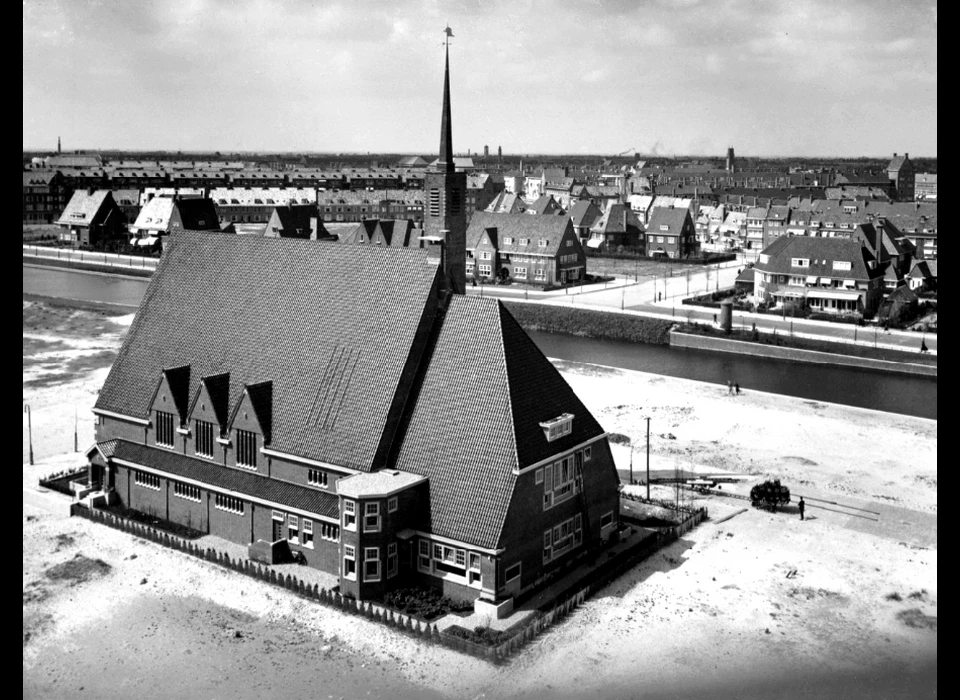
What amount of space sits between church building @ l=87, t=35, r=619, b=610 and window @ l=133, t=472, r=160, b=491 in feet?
0.19

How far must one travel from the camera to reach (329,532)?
3316 centimetres

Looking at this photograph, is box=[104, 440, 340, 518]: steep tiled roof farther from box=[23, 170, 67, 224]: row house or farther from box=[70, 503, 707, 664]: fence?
box=[23, 170, 67, 224]: row house

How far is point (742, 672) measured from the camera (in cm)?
2675

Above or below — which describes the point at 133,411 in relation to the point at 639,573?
above

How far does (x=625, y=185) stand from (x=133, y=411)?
Answer: 166m

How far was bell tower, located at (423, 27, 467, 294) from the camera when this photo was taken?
1455 inches

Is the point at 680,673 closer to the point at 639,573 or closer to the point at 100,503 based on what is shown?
the point at 639,573

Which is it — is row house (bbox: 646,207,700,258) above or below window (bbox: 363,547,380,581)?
above

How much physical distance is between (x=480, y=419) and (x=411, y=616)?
6.64 meters

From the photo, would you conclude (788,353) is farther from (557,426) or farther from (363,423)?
(363,423)

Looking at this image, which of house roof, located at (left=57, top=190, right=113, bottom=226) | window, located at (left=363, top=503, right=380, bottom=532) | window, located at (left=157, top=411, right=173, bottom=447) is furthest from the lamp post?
house roof, located at (left=57, top=190, right=113, bottom=226)

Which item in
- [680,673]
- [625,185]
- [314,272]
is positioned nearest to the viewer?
[680,673]

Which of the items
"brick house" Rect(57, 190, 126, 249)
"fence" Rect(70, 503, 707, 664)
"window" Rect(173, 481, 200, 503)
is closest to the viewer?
"fence" Rect(70, 503, 707, 664)

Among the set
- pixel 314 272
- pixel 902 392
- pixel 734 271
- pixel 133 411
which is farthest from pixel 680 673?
pixel 734 271
